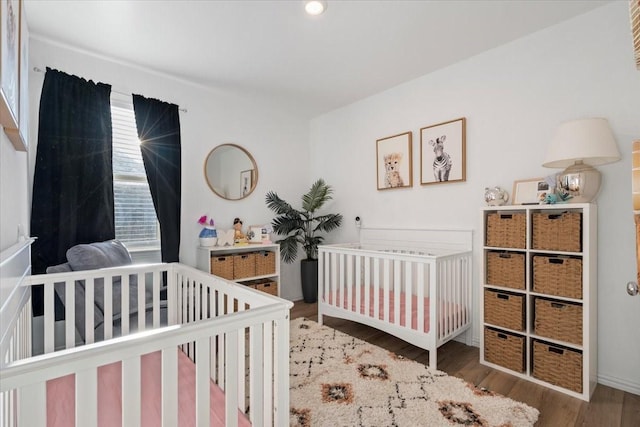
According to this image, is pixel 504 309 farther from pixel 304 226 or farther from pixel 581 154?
pixel 304 226

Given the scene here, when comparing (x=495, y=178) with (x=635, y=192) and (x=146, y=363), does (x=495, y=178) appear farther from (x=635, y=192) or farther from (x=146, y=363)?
(x=146, y=363)

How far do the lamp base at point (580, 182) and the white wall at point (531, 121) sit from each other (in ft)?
0.38

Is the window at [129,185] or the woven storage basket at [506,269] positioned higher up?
the window at [129,185]

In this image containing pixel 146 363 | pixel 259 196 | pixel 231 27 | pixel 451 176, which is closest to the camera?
pixel 146 363

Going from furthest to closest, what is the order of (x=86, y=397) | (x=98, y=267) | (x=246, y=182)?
1. (x=246, y=182)
2. (x=98, y=267)
3. (x=86, y=397)

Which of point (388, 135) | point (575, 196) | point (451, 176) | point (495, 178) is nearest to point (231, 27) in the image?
point (388, 135)

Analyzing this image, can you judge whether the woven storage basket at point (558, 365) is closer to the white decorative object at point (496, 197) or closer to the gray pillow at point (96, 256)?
the white decorative object at point (496, 197)

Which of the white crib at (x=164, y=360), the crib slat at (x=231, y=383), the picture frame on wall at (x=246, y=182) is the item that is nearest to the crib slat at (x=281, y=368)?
the white crib at (x=164, y=360)

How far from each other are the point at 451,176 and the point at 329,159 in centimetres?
160

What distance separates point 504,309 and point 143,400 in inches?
84.9

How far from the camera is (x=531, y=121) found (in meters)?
2.26

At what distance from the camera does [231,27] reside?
213 cm

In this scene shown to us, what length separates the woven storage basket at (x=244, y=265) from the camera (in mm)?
3008

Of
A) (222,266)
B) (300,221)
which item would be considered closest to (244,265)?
(222,266)
